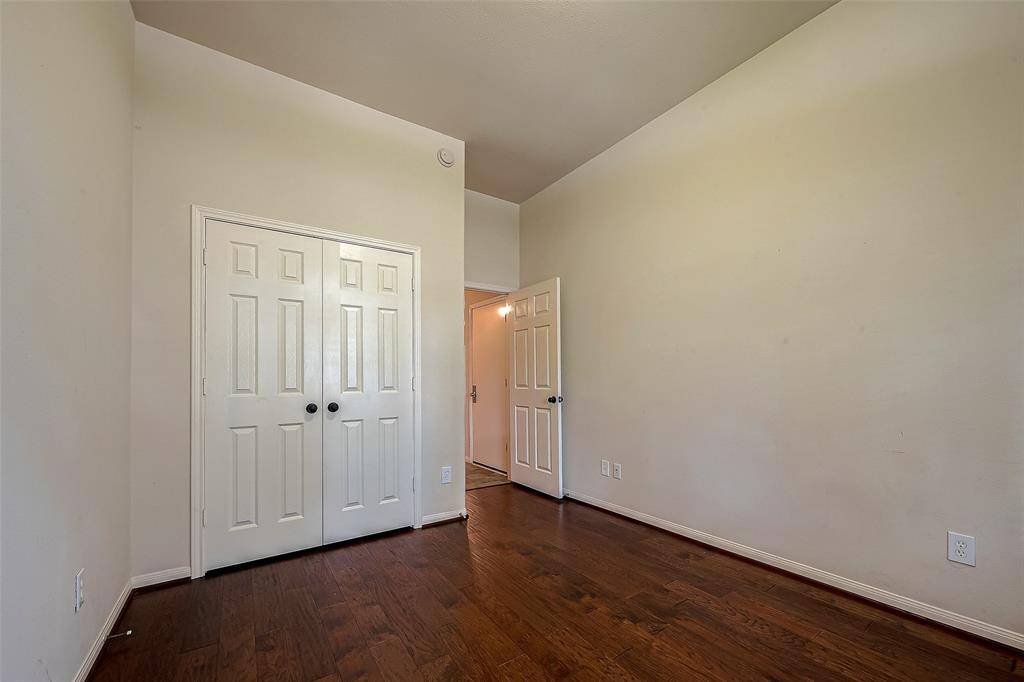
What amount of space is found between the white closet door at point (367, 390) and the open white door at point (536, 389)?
4.52 feet

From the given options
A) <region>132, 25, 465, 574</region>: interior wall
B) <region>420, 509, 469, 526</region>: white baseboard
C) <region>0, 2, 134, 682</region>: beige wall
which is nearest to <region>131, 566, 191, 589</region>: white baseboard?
<region>132, 25, 465, 574</region>: interior wall

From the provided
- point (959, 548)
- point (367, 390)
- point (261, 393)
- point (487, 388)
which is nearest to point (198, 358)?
point (261, 393)

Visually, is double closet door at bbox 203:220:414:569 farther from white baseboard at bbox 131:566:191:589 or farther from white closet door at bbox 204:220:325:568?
white baseboard at bbox 131:566:191:589

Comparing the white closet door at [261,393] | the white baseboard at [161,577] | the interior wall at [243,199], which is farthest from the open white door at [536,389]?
the white baseboard at [161,577]

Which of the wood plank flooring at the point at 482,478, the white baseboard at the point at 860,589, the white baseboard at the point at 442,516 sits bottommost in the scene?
the wood plank flooring at the point at 482,478

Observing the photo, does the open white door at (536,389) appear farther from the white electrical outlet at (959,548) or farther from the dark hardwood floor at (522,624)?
the white electrical outlet at (959,548)

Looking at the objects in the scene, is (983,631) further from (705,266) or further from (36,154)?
(36,154)

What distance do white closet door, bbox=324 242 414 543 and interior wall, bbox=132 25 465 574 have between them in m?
0.17

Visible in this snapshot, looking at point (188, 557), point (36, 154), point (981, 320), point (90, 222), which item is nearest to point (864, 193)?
point (981, 320)

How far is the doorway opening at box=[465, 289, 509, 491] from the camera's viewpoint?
4.93 metres

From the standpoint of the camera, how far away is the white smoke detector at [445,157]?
335cm

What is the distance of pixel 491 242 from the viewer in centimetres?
446

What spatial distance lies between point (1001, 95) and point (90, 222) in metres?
3.82

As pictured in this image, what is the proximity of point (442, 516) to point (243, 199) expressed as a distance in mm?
2586
